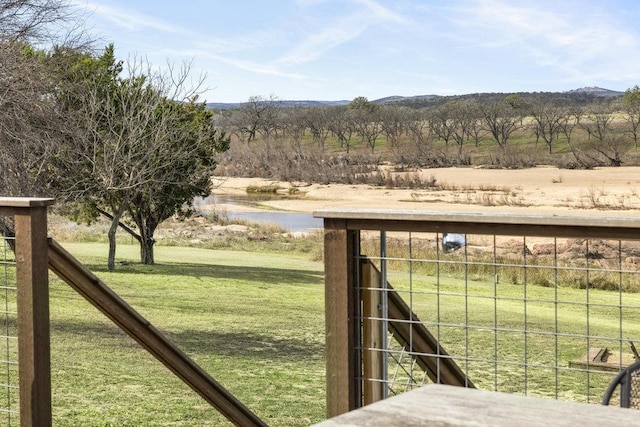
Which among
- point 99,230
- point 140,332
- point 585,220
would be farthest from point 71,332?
point 99,230

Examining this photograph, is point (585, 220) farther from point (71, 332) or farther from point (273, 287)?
point (273, 287)

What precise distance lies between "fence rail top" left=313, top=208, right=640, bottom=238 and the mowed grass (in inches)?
164

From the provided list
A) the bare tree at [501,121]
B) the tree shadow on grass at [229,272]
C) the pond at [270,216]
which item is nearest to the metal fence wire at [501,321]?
the tree shadow on grass at [229,272]

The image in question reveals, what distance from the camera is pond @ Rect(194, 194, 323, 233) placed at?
2775 cm

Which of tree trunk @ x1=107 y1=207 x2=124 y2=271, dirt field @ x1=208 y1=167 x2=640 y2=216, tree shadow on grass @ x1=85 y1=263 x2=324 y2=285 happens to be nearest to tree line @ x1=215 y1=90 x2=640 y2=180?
dirt field @ x1=208 y1=167 x2=640 y2=216

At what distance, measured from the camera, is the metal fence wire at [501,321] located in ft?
9.59

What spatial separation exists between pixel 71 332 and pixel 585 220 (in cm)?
897

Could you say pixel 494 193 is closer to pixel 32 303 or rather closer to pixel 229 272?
pixel 229 272

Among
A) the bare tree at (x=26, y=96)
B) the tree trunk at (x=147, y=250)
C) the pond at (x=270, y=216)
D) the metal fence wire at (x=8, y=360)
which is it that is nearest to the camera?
the metal fence wire at (x=8, y=360)

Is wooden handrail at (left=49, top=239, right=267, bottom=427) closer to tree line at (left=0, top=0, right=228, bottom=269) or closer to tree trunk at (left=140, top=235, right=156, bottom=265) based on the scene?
tree line at (left=0, top=0, right=228, bottom=269)

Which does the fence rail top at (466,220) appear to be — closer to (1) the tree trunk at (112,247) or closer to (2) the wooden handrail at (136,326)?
(2) the wooden handrail at (136,326)

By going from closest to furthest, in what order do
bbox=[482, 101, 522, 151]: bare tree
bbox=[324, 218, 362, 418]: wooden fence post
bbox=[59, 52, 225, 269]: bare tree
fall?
bbox=[324, 218, 362, 418]: wooden fence post, bbox=[59, 52, 225, 269]: bare tree, bbox=[482, 101, 522, 151]: bare tree

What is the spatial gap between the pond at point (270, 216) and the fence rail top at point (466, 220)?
21261mm

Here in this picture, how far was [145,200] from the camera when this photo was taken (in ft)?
62.7
